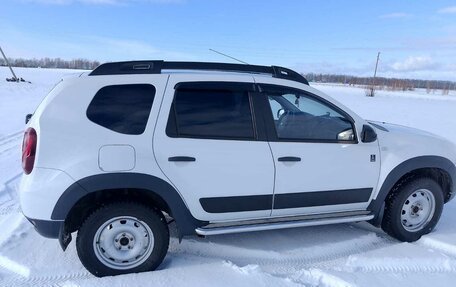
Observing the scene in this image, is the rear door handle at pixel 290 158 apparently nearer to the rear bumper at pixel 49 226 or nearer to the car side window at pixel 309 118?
the car side window at pixel 309 118

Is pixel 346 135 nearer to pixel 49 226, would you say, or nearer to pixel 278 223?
pixel 278 223

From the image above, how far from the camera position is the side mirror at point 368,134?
12.2 feet

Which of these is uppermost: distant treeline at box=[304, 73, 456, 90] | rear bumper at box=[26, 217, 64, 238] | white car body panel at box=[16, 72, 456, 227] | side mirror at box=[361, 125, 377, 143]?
distant treeline at box=[304, 73, 456, 90]

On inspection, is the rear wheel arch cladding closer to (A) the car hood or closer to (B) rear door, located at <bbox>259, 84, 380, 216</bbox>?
(B) rear door, located at <bbox>259, 84, 380, 216</bbox>

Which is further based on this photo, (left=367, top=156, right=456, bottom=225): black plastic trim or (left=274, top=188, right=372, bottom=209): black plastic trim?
(left=367, top=156, right=456, bottom=225): black plastic trim

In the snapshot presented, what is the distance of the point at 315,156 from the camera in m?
3.62

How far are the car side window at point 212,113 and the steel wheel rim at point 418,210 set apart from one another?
2.15 metres

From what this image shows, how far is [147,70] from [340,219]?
8.10 ft

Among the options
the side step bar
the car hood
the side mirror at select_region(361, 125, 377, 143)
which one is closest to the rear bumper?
the side step bar

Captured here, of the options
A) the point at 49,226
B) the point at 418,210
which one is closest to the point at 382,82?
the point at 418,210

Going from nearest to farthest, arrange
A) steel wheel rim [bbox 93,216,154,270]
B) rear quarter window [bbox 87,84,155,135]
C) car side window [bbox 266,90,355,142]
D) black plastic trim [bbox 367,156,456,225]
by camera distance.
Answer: rear quarter window [bbox 87,84,155,135], steel wheel rim [bbox 93,216,154,270], car side window [bbox 266,90,355,142], black plastic trim [bbox 367,156,456,225]

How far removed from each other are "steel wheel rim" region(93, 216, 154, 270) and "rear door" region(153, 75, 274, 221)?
494mm

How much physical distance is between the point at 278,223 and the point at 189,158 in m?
1.14

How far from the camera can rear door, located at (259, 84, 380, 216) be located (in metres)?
3.55
